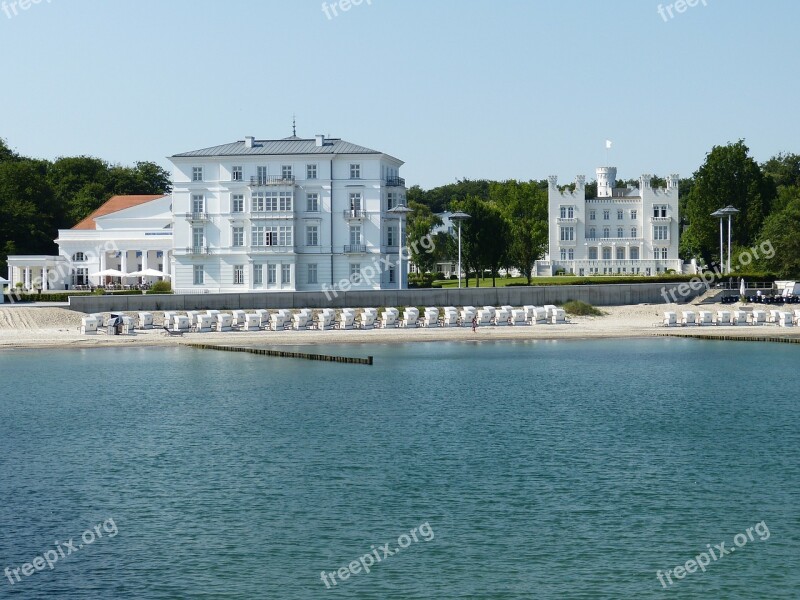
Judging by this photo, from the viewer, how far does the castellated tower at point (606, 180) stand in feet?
375

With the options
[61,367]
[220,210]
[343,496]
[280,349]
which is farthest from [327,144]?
[343,496]

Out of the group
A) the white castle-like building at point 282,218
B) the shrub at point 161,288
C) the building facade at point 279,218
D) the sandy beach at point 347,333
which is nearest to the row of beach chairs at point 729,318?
the sandy beach at point 347,333

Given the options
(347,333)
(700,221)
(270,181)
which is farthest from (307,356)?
(700,221)

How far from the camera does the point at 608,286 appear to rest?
2522 inches

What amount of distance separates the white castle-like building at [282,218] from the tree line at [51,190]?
74.2 ft

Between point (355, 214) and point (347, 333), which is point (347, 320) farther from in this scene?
point (355, 214)

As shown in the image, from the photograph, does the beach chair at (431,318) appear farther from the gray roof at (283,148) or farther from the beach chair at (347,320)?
the gray roof at (283,148)

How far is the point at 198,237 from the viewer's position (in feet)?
247

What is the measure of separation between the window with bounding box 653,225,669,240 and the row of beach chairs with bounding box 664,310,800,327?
155 ft

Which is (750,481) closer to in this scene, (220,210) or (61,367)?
(61,367)

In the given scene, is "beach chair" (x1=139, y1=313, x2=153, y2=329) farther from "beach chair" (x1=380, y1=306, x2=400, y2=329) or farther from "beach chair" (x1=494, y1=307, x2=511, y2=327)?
"beach chair" (x1=494, y1=307, x2=511, y2=327)

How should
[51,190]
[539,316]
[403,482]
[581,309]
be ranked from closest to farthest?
[403,482]
[539,316]
[581,309]
[51,190]

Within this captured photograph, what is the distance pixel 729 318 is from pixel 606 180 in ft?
185

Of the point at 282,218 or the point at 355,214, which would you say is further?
the point at 355,214
